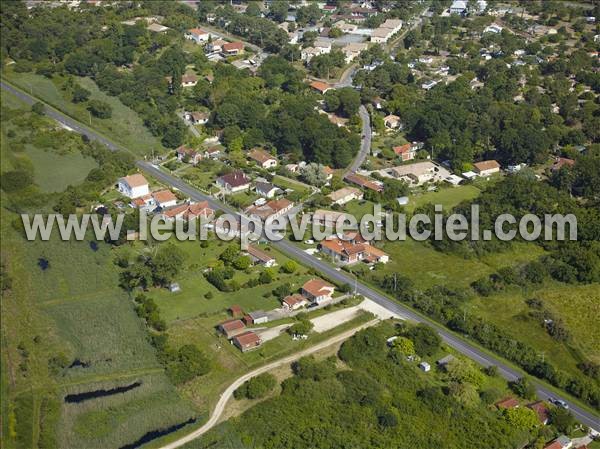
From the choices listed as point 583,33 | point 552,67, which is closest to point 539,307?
point 552,67

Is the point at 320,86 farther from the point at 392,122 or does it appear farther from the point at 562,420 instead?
the point at 562,420

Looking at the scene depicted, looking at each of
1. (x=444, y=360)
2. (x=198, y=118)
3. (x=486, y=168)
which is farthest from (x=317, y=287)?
(x=198, y=118)

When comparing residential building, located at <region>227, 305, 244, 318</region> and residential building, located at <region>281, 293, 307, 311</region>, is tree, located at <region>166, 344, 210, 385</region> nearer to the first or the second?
residential building, located at <region>227, 305, 244, 318</region>

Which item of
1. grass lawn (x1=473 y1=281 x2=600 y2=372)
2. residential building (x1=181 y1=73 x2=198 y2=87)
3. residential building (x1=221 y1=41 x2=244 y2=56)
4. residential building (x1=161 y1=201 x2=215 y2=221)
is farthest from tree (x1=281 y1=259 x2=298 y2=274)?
residential building (x1=221 y1=41 x2=244 y2=56)

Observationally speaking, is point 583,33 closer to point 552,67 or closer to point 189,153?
point 552,67

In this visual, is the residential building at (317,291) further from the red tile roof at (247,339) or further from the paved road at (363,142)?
the paved road at (363,142)

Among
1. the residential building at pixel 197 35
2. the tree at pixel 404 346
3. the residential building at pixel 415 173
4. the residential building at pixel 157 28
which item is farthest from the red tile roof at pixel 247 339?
the residential building at pixel 157 28
